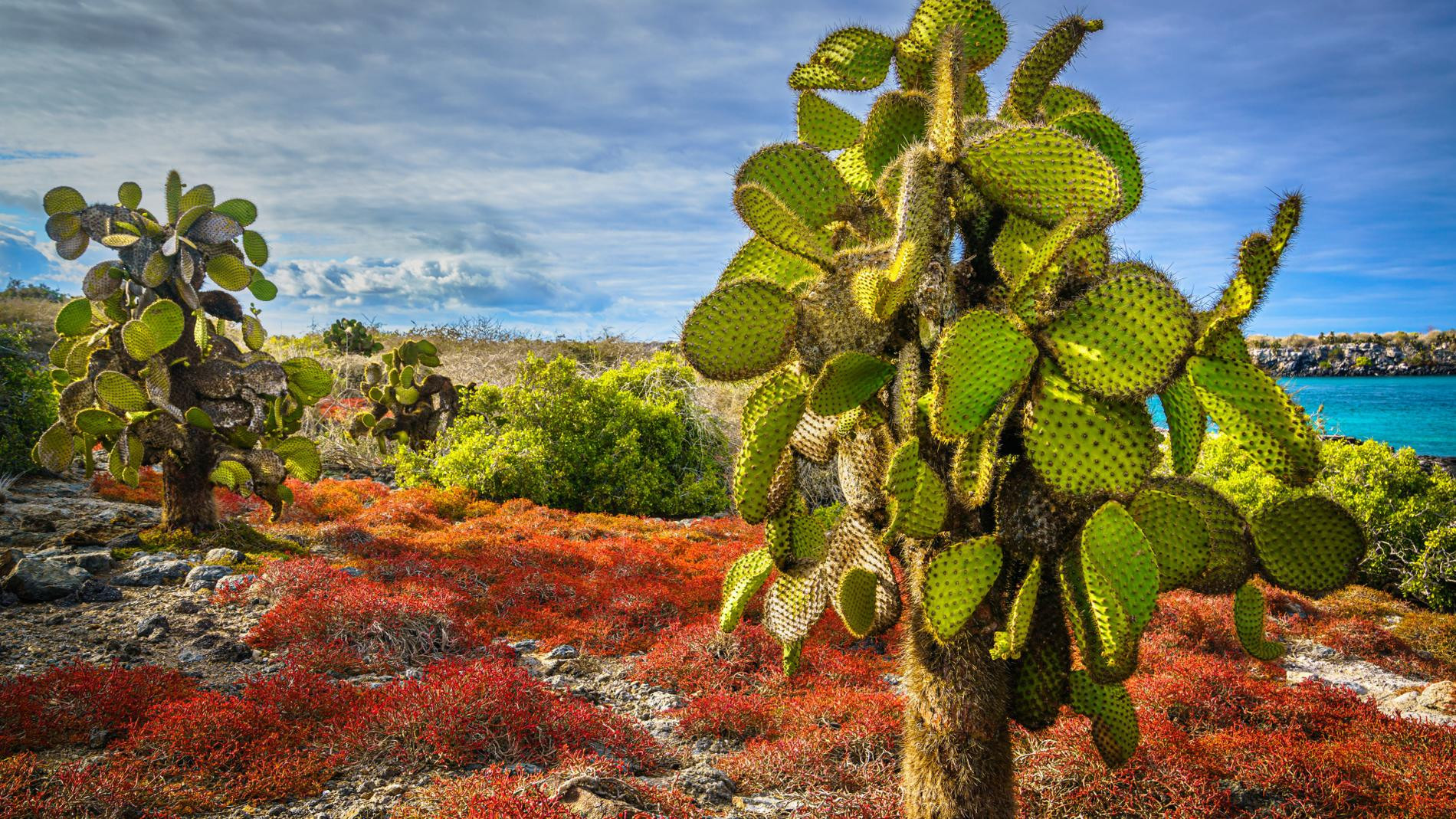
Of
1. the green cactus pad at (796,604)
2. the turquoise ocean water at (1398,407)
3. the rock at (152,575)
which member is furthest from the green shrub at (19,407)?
the turquoise ocean water at (1398,407)

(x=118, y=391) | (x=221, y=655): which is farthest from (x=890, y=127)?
(x=118, y=391)

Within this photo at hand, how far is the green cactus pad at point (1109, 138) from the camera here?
5.46 feet

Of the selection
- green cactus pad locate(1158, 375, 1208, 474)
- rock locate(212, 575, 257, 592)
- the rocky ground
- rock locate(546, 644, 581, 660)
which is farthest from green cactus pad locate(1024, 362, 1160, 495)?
rock locate(212, 575, 257, 592)

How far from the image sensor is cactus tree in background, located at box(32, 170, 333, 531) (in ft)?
19.9

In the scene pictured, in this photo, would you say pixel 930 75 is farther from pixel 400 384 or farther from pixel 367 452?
pixel 367 452

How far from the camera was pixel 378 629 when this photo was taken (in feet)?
15.5

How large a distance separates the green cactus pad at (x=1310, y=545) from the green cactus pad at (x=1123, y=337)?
0.71m

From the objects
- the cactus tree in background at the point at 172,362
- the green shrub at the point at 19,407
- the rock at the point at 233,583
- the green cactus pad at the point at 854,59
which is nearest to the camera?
the green cactus pad at the point at 854,59

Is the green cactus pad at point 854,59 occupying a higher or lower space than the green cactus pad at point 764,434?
higher

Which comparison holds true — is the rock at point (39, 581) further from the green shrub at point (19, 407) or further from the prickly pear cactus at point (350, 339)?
the prickly pear cactus at point (350, 339)

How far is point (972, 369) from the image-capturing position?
4.42 ft

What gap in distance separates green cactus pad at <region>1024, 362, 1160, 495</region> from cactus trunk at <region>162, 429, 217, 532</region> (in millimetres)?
7214

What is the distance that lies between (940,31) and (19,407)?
1187cm

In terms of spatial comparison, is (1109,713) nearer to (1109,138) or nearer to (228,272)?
(1109,138)
